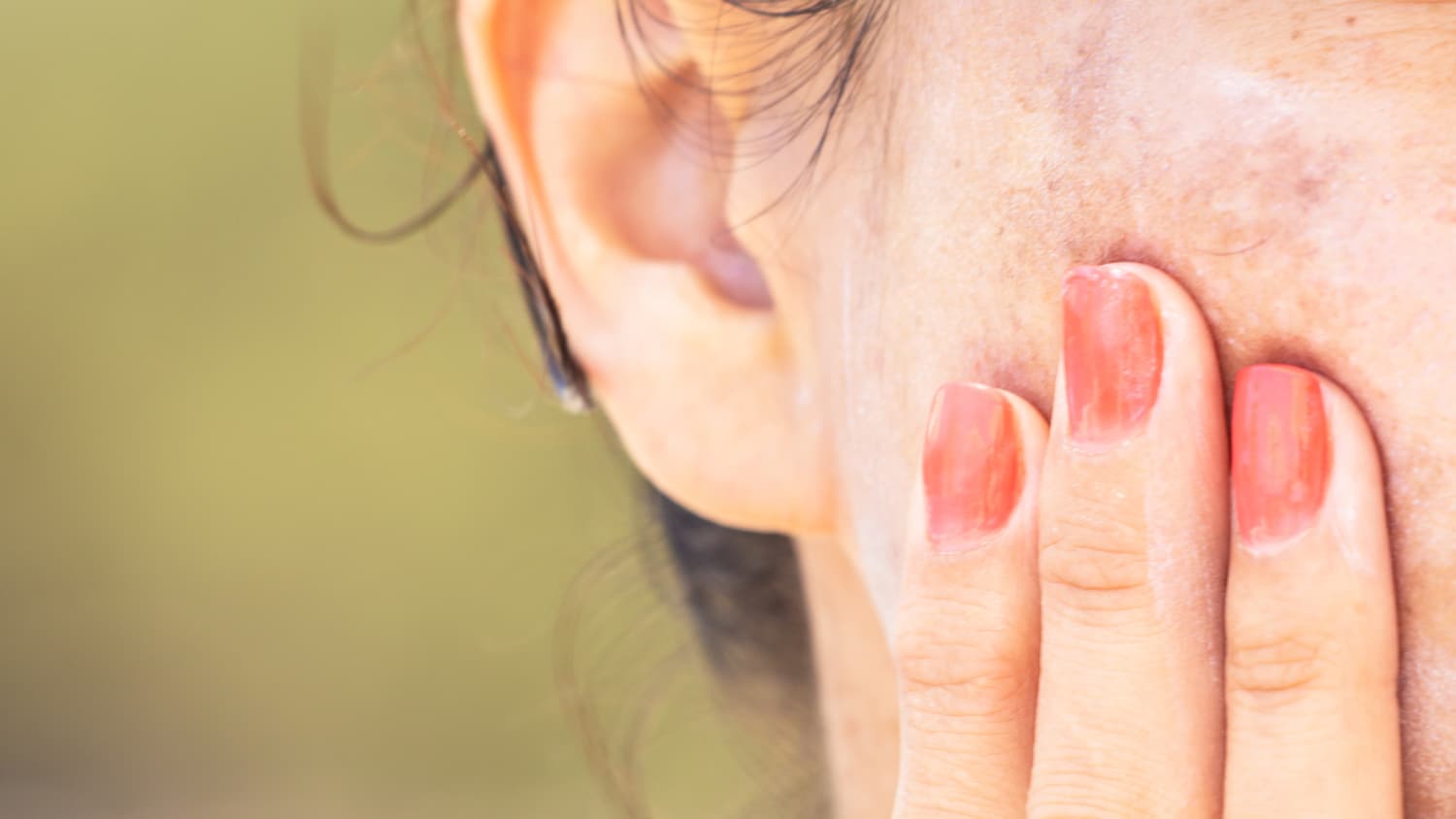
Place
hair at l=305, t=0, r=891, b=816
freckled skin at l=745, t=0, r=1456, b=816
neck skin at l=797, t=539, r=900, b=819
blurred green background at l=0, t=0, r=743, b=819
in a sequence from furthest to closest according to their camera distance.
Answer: blurred green background at l=0, t=0, r=743, b=819, neck skin at l=797, t=539, r=900, b=819, hair at l=305, t=0, r=891, b=816, freckled skin at l=745, t=0, r=1456, b=816

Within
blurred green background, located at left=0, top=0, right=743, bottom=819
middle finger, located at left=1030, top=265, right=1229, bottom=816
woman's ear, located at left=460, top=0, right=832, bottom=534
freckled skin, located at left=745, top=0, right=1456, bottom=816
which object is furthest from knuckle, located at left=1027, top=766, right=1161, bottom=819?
blurred green background, located at left=0, top=0, right=743, bottom=819

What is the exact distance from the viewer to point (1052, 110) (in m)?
0.67

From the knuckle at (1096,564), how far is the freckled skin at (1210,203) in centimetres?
7

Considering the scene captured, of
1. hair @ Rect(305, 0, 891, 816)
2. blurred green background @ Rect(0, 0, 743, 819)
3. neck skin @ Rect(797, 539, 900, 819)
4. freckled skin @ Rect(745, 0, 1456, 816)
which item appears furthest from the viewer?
blurred green background @ Rect(0, 0, 743, 819)

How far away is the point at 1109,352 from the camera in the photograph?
63 centimetres

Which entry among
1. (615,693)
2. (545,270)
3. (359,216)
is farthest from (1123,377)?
(359,216)

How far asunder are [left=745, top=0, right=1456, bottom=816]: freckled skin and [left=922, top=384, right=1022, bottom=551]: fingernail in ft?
0.08

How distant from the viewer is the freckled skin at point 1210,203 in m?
0.56

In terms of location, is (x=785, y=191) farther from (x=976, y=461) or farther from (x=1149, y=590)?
(x=1149, y=590)

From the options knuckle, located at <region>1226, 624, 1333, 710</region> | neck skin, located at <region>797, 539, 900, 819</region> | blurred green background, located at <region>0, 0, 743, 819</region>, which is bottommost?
blurred green background, located at <region>0, 0, 743, 819</region>

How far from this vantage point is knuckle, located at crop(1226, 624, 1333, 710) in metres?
0.58

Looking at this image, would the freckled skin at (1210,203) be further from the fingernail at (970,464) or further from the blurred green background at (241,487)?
the blurred green background at (241,487)

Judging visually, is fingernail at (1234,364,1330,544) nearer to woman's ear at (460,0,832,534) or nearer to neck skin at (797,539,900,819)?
woman's ear at (460,0,832,534)

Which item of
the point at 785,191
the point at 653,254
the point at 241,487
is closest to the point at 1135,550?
the point at 785,191
